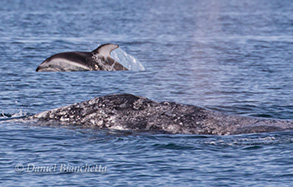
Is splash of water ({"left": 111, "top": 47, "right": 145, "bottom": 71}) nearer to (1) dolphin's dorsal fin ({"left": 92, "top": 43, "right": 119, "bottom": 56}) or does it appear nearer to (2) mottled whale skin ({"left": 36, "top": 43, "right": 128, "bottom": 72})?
(2) mottled whale skin ({"left": 36, "top": 43, "right": 128, "bottom": 72})

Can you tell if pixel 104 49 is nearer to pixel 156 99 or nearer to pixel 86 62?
pixel 86 62

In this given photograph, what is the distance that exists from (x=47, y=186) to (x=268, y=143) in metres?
5.30

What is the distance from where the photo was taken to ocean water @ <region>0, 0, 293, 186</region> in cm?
1224

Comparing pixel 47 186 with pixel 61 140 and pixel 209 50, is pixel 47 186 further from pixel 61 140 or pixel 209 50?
pixel 209 50

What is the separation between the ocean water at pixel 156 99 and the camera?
12.2 m

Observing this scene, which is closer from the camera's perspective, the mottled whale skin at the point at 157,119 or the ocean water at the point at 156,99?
the ocean water at the point at 156,99

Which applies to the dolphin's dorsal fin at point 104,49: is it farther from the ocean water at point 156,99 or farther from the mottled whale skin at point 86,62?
the ocean water at point 156,99

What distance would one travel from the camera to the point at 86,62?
29062mm

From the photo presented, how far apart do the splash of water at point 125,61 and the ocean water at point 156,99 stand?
0.72m

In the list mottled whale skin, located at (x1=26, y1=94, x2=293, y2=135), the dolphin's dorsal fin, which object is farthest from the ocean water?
the dolphin's dorsal fin

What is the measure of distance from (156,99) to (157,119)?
21.5 feet

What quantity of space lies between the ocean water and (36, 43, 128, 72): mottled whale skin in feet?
2.28

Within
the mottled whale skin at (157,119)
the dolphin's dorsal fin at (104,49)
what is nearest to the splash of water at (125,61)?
the dolphin's dorsal fin at (104,49)

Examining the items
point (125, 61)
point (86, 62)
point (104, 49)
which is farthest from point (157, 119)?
point (125, 61)
